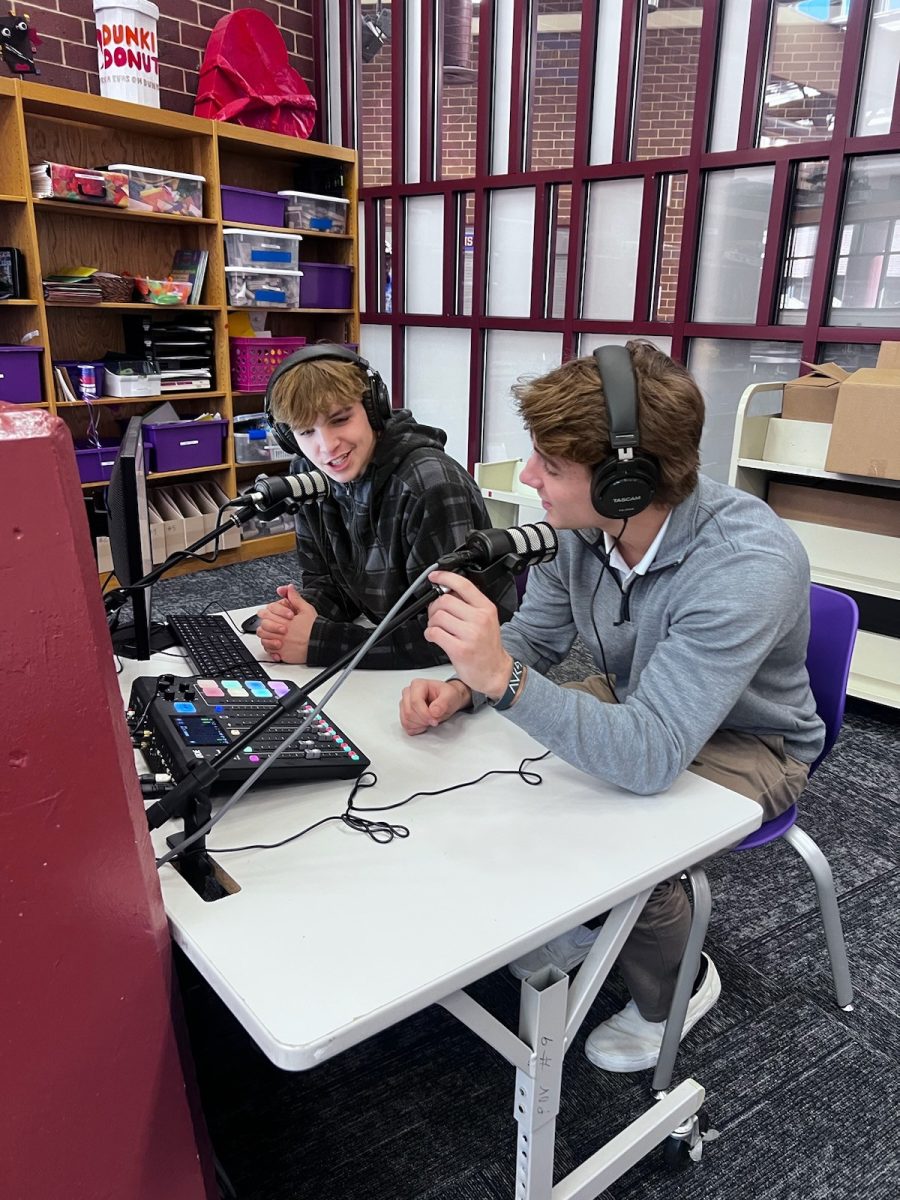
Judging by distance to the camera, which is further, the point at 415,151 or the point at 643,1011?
the point at 415,151

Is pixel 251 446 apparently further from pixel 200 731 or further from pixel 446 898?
pixel 446 898

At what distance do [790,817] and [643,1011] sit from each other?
1.32ft

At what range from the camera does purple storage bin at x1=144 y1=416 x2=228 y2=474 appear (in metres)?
3.73

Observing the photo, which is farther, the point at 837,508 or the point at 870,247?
the point at 870,247

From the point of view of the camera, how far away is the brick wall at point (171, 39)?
11.4 feet

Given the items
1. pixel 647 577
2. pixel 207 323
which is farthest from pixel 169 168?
pixel 647 577

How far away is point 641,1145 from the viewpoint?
1224mm

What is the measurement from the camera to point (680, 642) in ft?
3.73

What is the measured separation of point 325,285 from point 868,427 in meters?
2.82

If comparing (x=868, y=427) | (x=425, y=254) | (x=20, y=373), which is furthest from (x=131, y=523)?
(x=425, y=254)

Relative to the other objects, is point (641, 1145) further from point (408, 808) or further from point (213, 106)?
point (213, 106)

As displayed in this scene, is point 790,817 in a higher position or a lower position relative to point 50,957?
lower

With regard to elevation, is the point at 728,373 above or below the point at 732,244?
below

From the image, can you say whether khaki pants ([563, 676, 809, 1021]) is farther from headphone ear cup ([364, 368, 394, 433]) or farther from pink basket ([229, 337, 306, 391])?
pink basket ([229, 337, 306, 391])
